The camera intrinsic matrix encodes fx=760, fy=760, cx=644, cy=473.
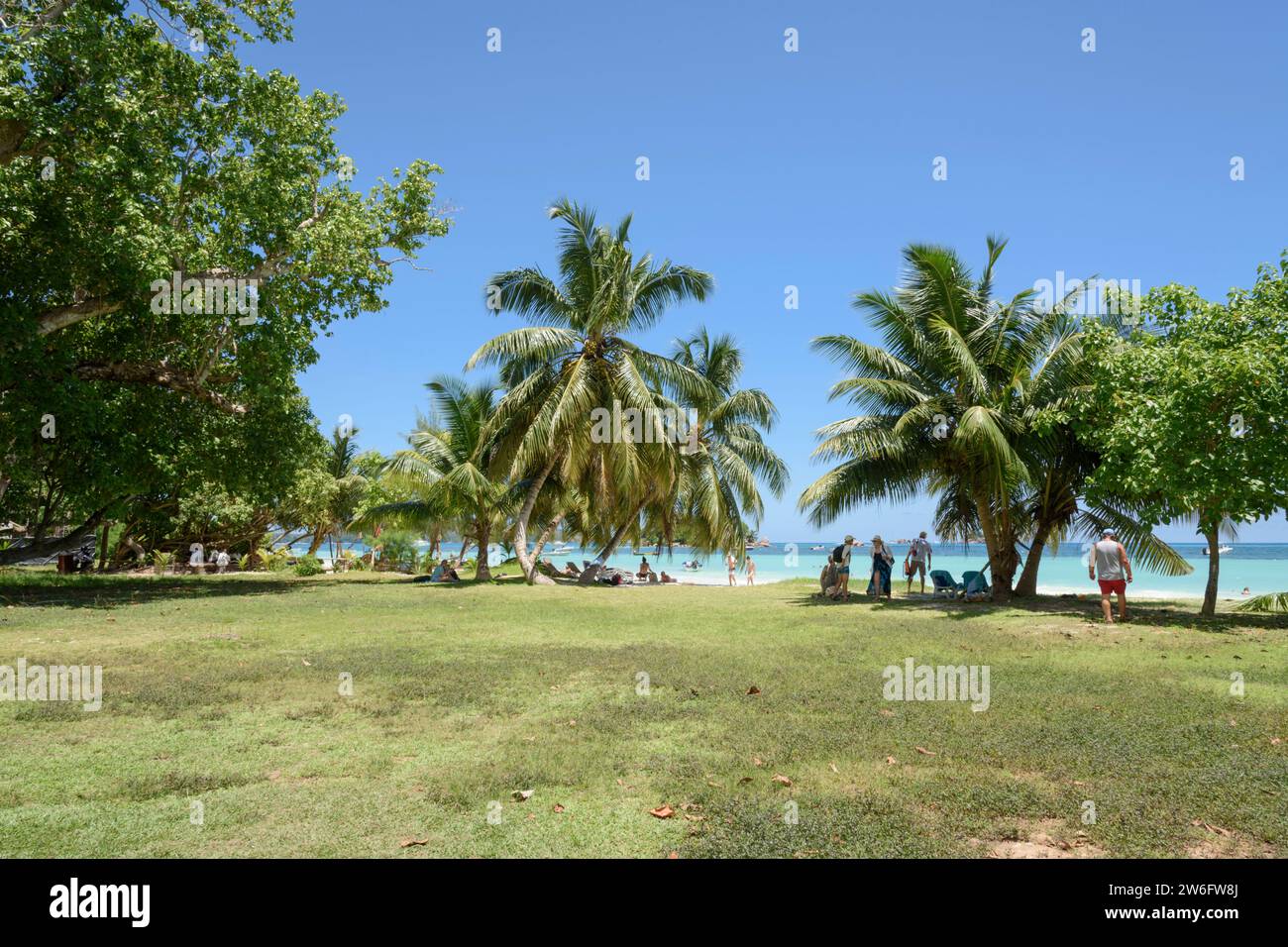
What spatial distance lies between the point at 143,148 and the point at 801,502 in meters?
17.2

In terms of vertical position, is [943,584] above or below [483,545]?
below

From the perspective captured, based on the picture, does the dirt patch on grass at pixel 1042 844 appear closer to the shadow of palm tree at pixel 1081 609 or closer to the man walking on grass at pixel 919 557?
the shadow of palm tree at pixel 1081 609

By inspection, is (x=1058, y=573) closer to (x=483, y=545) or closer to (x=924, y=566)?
(x=924, y=566)

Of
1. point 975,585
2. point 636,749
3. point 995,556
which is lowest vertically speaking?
point 975,585

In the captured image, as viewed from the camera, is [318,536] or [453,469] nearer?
[453,469]

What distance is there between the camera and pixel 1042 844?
12.8ft

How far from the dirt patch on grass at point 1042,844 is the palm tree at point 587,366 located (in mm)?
19881

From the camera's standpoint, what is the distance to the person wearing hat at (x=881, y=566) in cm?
1978

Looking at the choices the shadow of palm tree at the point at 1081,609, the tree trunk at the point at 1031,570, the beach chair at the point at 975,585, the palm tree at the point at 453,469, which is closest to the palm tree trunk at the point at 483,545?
the palm tree at the point at 453,469

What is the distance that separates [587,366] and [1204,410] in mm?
16685

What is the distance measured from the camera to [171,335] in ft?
66.9

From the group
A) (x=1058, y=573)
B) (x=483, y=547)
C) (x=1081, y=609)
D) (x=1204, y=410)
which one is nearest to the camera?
(x=1204, y=410)

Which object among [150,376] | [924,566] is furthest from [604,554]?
[150,376]

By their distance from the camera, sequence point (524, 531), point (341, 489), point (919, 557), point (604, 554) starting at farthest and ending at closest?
point (341, 489), point (604, 554), point (524, 531), point (919, 557)
